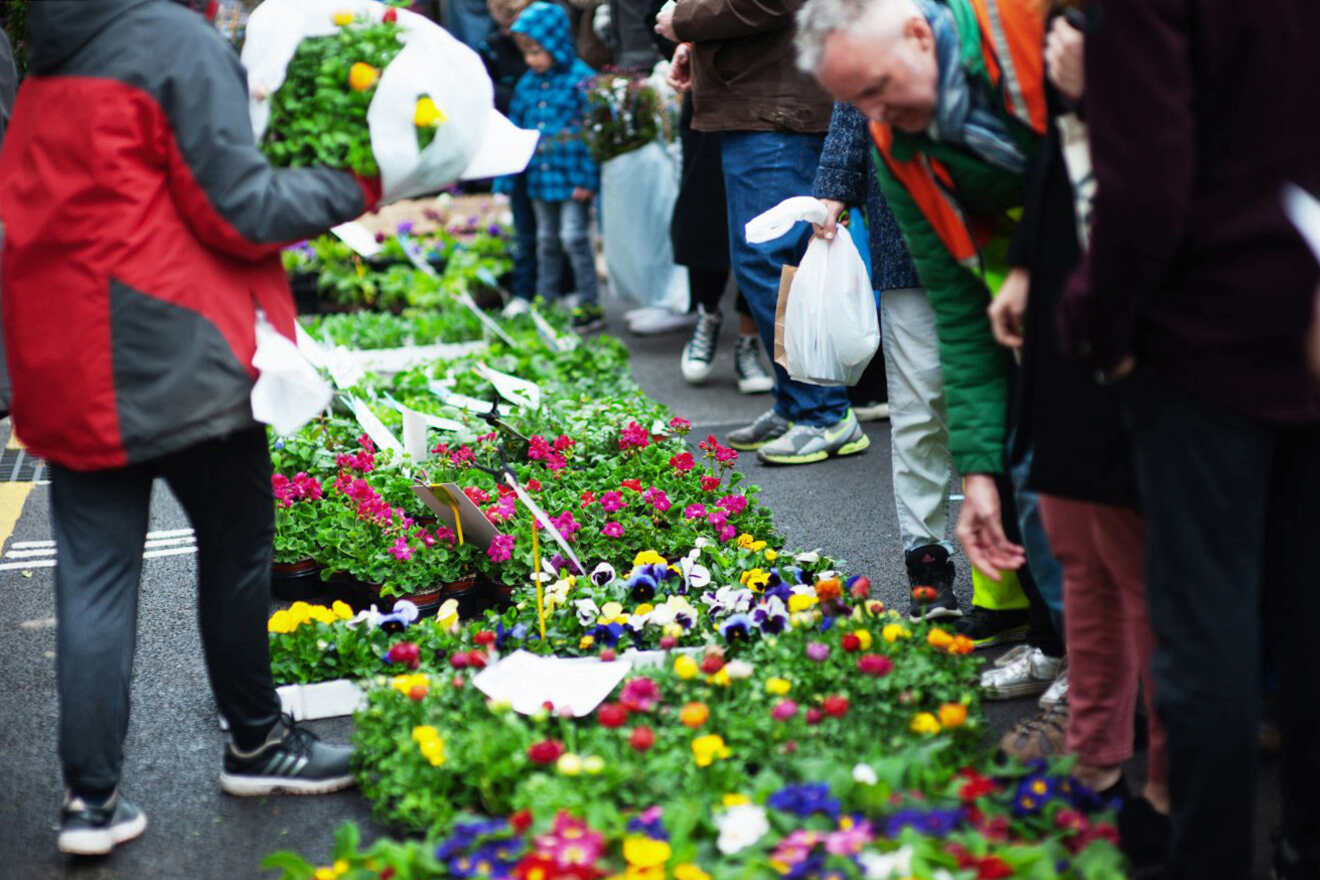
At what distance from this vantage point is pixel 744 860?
2.34m

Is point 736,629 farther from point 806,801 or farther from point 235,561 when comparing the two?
point 235,561

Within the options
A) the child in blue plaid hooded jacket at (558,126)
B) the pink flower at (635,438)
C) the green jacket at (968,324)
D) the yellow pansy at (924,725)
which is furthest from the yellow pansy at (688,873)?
the child in blue plaid hooded jacket at (558,126)

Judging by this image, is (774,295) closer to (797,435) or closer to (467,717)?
(797,435)

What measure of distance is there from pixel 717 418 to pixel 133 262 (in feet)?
12.8

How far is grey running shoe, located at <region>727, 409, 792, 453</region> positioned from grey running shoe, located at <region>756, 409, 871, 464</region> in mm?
209

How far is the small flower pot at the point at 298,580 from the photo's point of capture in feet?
13.8

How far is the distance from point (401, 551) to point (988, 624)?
156 cm

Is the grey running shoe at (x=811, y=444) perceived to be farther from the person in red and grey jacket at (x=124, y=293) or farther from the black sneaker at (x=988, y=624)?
the person in red and grey jacket at (x=124, y=293)

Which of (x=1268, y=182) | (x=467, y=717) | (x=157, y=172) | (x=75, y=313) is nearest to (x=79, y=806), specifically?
(x=467, y=717)

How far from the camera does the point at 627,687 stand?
9.60 feet

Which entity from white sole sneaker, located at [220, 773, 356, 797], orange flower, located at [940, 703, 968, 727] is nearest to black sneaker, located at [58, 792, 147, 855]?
white sole sneaker, located at [220, 773, 356, 797]

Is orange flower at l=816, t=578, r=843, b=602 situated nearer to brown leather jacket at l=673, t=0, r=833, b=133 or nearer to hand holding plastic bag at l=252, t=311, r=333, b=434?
hand holding plastic bag at l=252, t=311, r=333, b=434

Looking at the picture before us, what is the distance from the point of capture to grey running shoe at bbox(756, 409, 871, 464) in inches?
215

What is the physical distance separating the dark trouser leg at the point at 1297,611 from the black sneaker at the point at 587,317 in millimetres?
6059
